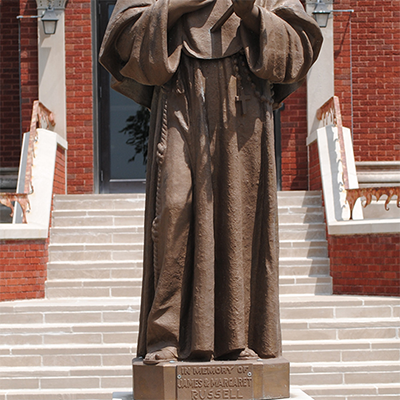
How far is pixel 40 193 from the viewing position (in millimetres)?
9375

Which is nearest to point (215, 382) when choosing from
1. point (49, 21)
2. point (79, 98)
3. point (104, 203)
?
point (104, 203)

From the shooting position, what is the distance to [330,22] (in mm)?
11820

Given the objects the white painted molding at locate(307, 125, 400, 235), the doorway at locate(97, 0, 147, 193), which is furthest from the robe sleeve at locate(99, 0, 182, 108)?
the doorway at locate(97, 0, 147, 193)

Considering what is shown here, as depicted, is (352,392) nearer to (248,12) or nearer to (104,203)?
(248,12)

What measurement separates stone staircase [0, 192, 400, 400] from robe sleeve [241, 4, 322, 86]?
3.89 metres

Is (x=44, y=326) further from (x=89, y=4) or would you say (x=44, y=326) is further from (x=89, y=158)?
(x=89, y=4)

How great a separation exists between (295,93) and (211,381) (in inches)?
361

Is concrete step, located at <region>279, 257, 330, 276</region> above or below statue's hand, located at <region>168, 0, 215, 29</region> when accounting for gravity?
below

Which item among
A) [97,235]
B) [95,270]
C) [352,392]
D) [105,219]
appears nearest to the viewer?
[352,392]

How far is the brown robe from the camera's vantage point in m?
3.30

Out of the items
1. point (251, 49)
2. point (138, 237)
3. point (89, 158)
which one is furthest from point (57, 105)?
point (251, 49)

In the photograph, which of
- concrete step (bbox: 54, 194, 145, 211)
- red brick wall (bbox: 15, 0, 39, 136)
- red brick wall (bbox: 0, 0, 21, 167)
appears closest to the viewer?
concrete step (bbox: 54, 194, 145, 211)

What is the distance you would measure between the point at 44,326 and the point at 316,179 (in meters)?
5.30

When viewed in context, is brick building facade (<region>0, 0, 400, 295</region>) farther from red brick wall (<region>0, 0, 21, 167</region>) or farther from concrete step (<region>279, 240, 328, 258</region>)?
concrete step (<region>279, 240, 328, 258</region>)
